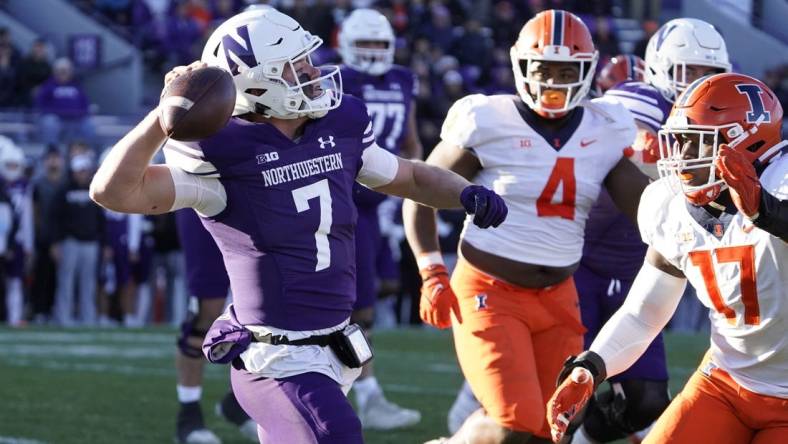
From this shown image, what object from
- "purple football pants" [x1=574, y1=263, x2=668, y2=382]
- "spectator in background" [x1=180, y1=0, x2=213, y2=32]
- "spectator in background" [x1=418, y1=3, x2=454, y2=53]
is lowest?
"spectator in background" [x1=418, y1=3, x2=454, y2=53]

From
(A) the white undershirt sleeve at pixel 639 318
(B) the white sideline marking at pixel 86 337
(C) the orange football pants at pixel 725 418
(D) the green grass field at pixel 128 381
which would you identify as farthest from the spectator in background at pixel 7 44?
(C) the orange football pants at pixel 725 418

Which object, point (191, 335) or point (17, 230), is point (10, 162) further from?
point (191, 335)

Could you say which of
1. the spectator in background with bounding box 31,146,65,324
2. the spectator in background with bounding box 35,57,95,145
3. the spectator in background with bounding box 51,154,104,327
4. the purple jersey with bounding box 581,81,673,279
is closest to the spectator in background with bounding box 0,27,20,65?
the spectator in background with bounding box 35,57,95,145

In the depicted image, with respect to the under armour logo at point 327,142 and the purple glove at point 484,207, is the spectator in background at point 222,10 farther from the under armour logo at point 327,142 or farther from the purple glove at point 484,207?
the under armour logo at point 327,142

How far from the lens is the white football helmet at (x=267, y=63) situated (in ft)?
13.3

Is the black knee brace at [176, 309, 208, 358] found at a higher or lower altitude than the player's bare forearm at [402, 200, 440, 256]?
lower

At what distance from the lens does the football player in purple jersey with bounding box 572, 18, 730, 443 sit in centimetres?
559

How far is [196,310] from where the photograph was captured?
6.37 m

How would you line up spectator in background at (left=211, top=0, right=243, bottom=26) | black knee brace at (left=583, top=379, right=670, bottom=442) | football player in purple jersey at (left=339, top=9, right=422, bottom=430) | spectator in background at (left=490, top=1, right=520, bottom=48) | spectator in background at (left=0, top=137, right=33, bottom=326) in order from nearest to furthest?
1. black knee brace at (left=583, top=379, right=670, bottom=442)
2. football player in purple jersey at (left=339, top=9, right=422, bottom=430)
3. spectator in background at (left=0, top=137, right=33, bottom=326)
4. spectator in background at (left=211, top=0, right=243, bottom=26)
5. spectator in background at (left=490, top=1, right=520, bottom=48)

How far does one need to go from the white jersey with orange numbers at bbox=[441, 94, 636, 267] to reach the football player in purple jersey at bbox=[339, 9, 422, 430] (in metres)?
1.69

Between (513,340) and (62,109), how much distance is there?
9.77 metres

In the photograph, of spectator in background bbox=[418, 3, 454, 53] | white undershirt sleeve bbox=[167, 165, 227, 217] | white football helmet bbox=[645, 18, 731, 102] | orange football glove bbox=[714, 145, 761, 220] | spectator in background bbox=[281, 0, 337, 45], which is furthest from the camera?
spectator in background bbox=[418, 3, 454, 53]

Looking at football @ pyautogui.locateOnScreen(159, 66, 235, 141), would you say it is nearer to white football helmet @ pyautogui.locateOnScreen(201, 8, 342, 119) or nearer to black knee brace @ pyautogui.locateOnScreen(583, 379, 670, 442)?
white football helmet @ pyautogui.locateOnScreen(201, 8, 342, 119)

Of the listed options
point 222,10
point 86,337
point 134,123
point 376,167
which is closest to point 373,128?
point 376,167
